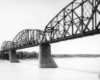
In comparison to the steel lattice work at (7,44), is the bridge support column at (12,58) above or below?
below

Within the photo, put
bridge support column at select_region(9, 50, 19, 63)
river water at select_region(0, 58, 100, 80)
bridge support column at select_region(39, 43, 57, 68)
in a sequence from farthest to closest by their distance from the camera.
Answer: bridge support column at select_region(9, 50, 19, 63)
bridge support column at select_region(39, 43, 57, 68)
river water at select_region(0, 58, 100, 80)

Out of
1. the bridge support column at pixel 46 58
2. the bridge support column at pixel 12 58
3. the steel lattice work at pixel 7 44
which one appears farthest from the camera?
the steel lattice work at pixel 7 44

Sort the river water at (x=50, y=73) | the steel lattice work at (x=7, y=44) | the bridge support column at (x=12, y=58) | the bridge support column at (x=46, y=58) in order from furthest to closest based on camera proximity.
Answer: the steel lattice work at (x=7, y=44) < the bridge support column at (x=12, y=58) < the bridge support column at (x=46, y=58) < the river water at (x=50, y=73)

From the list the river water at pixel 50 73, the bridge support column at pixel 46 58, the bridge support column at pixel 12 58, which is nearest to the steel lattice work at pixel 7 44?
the bridge support column at pixel 12 58

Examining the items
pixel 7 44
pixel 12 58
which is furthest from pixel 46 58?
pixel 7 44

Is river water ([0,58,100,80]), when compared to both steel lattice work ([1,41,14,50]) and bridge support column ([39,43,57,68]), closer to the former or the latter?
bridge support column ([39,43,57,68])

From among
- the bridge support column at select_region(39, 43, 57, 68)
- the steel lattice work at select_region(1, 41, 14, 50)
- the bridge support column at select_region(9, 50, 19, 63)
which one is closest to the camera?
the bridge support column at select_region(39, 43, 57, 68)

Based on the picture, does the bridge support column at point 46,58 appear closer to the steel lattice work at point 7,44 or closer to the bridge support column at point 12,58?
the bridge support column at point 12,58

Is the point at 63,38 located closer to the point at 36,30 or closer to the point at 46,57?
the point at 46,57

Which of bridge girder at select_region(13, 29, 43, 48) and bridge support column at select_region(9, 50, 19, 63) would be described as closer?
bridge girder at select_region(13, 29, 43, 48)

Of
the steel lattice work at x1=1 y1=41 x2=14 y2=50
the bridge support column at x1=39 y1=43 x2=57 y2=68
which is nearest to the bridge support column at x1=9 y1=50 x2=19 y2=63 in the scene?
the steel lattice work at x1=1 y1=41 x2=14 y2=50

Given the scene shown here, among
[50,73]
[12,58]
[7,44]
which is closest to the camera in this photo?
[50,73]

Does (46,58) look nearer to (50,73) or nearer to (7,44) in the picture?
(50,73)
